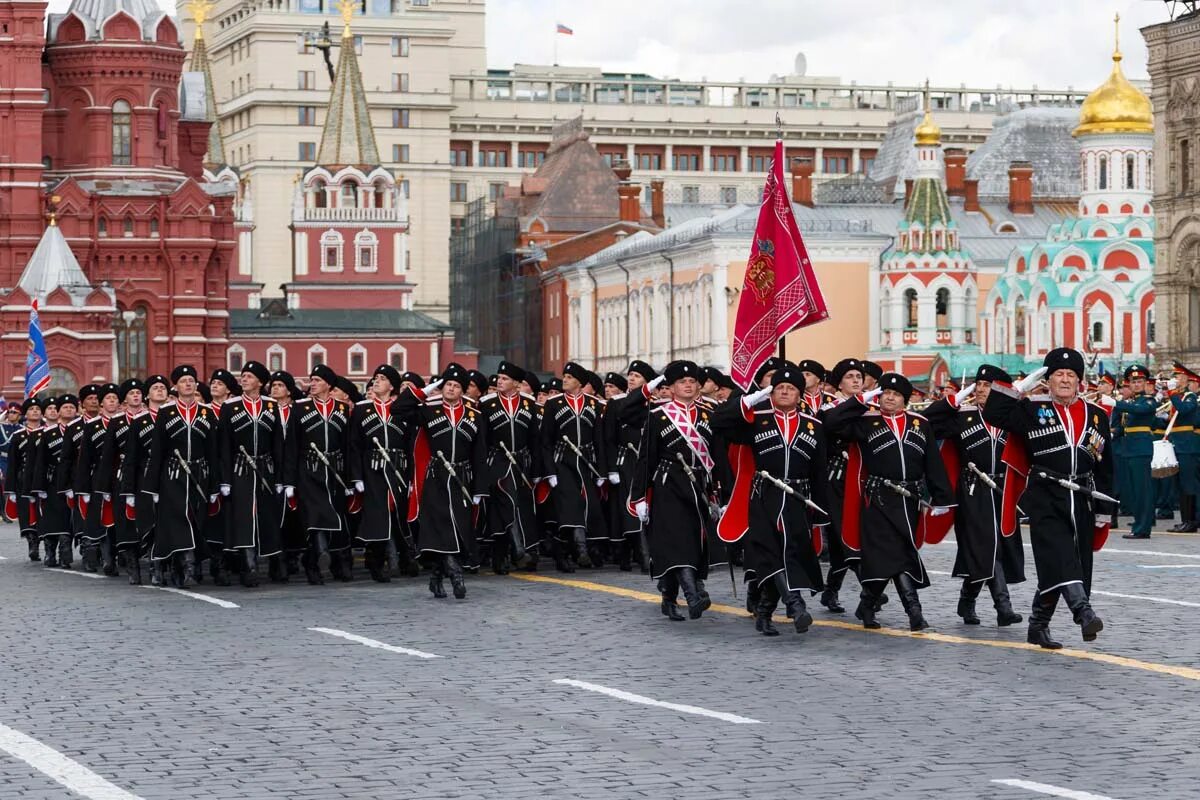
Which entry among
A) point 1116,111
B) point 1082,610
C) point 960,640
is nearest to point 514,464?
point 960,640

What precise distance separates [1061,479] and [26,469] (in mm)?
14046

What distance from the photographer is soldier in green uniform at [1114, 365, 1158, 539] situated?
23906 millimetres

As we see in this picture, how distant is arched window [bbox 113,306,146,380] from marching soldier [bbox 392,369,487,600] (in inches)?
2234

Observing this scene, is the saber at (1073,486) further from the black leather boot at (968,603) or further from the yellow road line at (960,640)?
the black leather boot at (968,603)

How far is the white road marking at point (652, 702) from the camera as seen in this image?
11.1 metres

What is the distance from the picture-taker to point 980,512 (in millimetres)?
14664

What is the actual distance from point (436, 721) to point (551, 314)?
9250 centimetres

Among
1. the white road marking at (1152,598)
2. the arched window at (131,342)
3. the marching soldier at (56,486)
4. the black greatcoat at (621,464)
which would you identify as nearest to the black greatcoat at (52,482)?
the marching soldier at (56,486)

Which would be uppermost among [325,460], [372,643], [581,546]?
[325,460]

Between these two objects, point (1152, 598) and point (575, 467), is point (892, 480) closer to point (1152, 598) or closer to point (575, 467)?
point (1152, 598)

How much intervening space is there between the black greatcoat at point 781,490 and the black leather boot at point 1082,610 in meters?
1.67

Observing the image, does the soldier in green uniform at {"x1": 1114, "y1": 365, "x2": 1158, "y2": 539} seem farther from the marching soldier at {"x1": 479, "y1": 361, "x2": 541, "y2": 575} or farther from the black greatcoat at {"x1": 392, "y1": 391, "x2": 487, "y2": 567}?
the black greatcoat at {"x1": 392, "y1": 391, "x2": 487, "y2": 567}

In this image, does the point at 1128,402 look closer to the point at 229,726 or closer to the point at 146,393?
the point at 146,393

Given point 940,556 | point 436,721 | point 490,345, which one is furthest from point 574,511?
point 490,345
